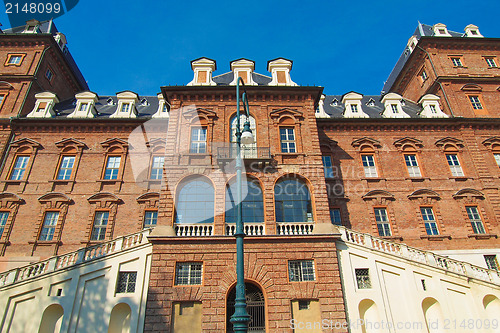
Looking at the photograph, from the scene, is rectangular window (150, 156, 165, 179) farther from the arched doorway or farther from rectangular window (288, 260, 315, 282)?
rectangular window (288, 260, 315, 282)

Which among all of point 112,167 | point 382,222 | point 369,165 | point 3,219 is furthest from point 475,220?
point 3,219

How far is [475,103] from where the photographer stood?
2745 centimetres

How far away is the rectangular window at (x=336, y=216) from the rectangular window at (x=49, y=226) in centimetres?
1853

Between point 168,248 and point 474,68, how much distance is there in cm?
3035

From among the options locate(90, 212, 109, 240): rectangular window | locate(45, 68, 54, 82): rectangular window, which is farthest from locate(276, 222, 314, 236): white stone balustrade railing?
locate(45, 68, 54, 82): rectangular window

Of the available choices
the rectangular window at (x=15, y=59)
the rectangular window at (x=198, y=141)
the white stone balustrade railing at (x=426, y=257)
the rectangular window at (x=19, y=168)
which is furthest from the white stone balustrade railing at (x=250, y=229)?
the rectangular window at (x=15, y=59)

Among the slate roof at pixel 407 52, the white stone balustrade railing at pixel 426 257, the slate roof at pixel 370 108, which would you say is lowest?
the white stone balustrade railing at pixel 426 257

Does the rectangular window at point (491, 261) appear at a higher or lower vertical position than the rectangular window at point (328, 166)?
lower

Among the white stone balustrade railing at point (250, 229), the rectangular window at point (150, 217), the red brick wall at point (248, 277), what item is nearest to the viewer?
the red brick wall at point (248, 277)

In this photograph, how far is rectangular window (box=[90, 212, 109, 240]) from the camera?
21208 mm

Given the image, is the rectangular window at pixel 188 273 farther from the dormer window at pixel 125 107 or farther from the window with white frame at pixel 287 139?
the dormer window at pixel 125 107

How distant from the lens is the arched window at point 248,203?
708 inches

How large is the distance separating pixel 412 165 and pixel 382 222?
550 cm

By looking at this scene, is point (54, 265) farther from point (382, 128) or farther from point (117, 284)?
point (382, 128)
